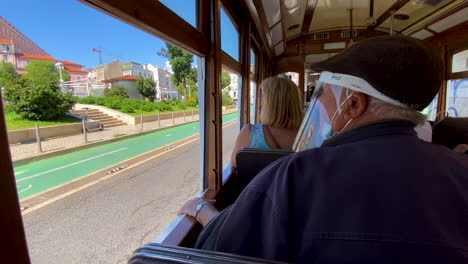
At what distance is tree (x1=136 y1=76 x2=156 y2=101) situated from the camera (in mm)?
2030

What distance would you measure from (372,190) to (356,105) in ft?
0.97

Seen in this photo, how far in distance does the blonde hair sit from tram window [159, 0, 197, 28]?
0.89 meters

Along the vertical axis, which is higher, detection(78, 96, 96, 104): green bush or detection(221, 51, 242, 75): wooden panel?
detection(221, 51, 242, 75): wooden panel

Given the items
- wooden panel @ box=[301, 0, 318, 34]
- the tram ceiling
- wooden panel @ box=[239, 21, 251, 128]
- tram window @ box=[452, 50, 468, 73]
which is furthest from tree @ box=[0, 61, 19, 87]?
tram window @ box=[452, 50, 468, 73]

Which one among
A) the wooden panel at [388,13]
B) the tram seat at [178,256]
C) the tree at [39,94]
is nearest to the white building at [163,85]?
the tree at [39,94]

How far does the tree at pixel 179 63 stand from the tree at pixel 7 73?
3.15 ft

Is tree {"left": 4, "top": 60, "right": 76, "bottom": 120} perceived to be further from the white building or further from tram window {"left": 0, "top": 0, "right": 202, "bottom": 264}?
the white building

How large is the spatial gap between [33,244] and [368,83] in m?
2.26

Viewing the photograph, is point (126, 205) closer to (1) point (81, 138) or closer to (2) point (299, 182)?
(1) point (81, 138)

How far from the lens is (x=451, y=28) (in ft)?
13.3

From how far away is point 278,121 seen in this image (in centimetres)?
210

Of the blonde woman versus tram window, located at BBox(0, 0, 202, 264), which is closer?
tram window, located at BBox(0, 0, 202, 264)

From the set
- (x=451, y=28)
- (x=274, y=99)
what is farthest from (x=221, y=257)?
(x=451, y=28)

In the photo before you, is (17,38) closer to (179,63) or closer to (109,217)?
(179,63)
